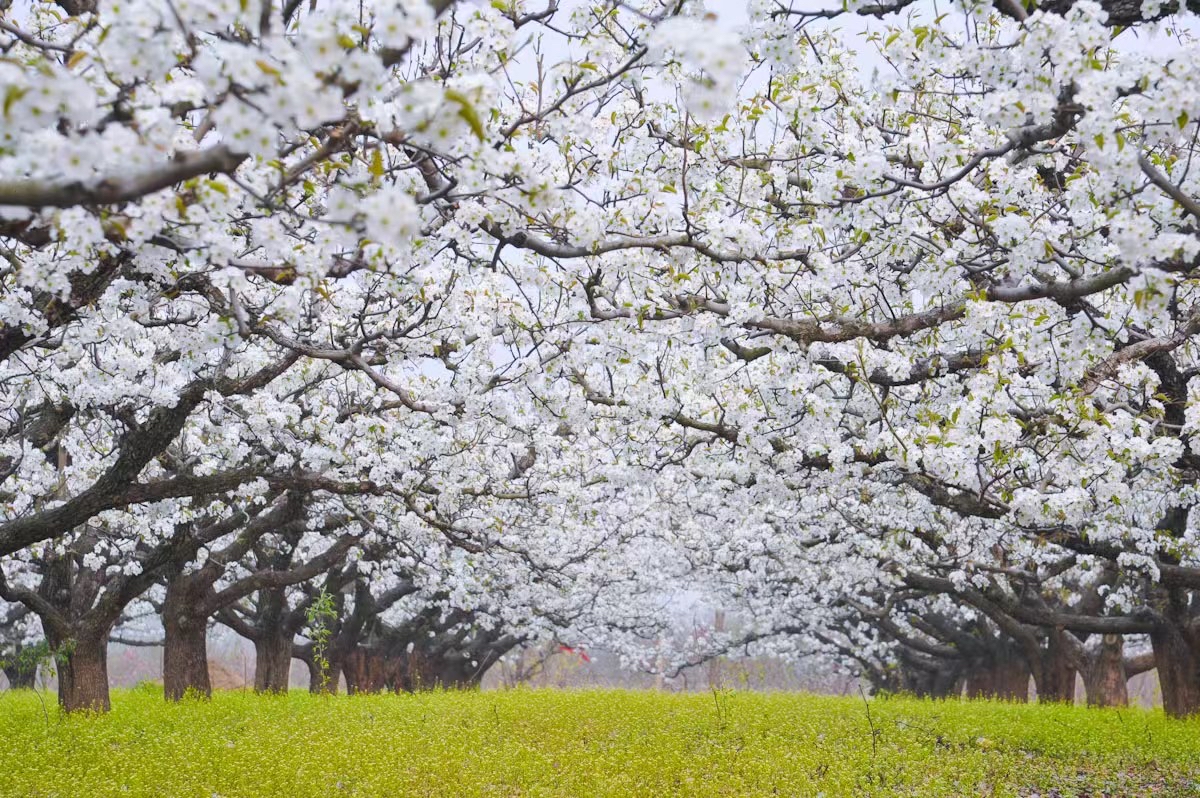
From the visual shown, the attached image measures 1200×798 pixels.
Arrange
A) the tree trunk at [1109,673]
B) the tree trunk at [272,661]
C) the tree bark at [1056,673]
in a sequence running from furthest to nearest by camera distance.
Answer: the tree trunk at [272,661] → the tree bark at [1056,673] → the tree trunk at [1109,673]

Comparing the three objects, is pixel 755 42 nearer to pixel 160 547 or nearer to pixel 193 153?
pixel 193 153

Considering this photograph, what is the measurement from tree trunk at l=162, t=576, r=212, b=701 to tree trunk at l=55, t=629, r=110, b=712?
1809mm

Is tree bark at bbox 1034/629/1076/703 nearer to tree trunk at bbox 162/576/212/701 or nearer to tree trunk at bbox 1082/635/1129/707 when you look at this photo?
tree trunk at bbox 1082/635/1129/707

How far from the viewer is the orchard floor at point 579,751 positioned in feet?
29.7

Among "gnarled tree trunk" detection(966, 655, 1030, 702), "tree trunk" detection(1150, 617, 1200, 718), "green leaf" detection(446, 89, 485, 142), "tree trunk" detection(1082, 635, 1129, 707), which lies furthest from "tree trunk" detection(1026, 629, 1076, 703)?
"green leaf" detection(446, 89, 485, 142)

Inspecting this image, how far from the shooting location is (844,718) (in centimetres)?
1612

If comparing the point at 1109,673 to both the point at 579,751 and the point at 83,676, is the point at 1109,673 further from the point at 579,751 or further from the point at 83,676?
the point at 83,676

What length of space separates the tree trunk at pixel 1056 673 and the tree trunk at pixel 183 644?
59.7ft

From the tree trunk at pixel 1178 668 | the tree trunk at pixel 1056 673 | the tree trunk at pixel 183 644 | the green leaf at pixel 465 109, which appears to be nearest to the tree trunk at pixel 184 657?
the tree trunk at pixel 183 644

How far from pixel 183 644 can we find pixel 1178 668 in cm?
1761

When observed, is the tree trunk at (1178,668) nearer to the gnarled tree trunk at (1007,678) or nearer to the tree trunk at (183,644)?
the gnarled tree trunk at (1007,678)

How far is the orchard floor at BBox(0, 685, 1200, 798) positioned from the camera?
905 centimetres

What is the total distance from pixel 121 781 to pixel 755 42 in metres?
8.25

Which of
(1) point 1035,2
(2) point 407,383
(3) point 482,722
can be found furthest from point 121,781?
(1) point 1035,2
